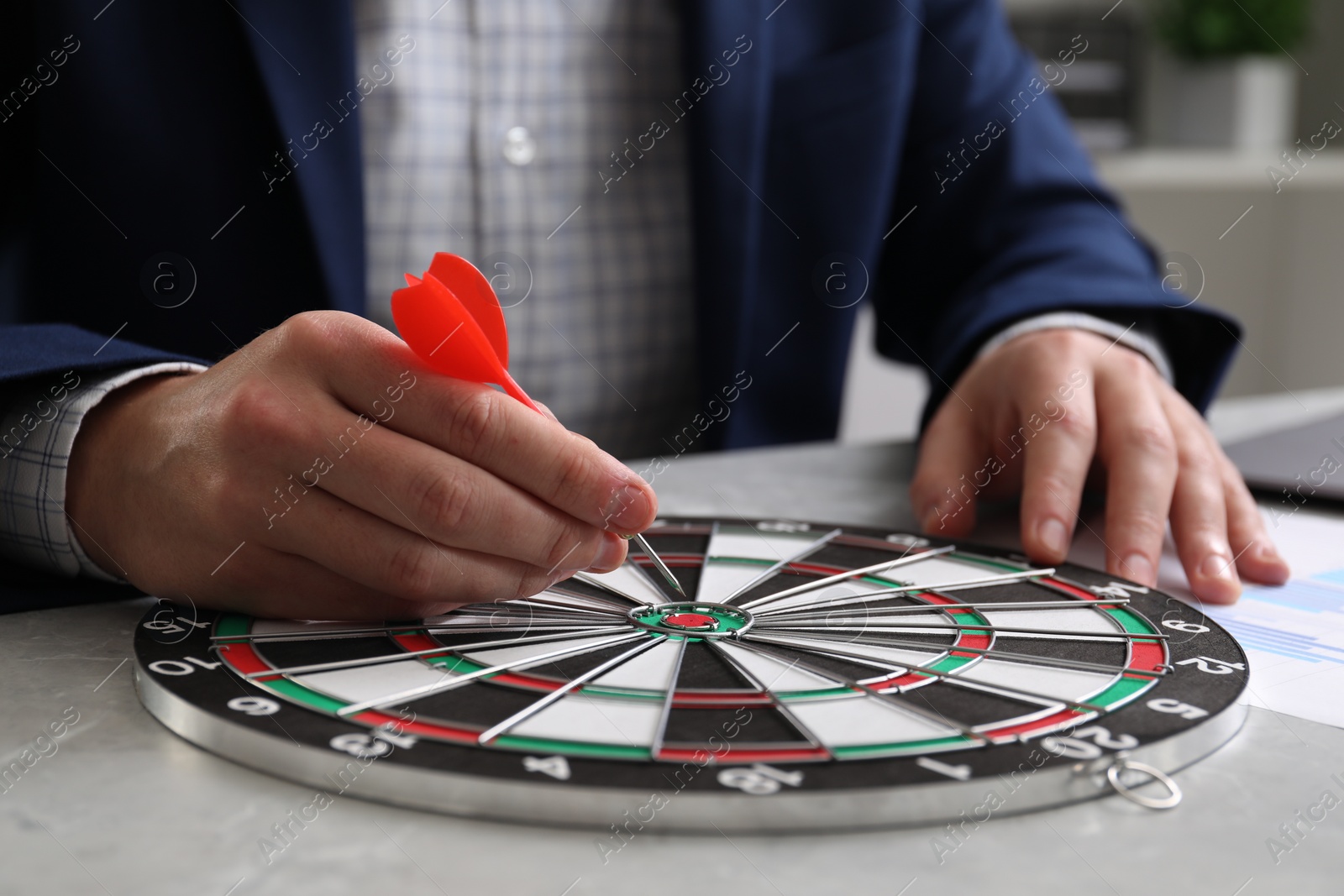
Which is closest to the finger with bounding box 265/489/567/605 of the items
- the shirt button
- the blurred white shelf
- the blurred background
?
the shirt button

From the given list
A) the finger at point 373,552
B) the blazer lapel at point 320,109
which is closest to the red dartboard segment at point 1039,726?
the finger at point 373,552

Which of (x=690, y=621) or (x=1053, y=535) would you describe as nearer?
(x=690, y=621)

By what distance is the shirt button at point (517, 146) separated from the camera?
118 centimetres

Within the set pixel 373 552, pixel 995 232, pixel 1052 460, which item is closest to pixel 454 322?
pixel 373 552

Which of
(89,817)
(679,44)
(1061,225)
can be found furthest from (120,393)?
(1061,225)

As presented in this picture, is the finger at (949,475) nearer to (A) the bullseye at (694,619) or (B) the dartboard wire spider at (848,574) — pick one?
(B) the dartboard wire spider at (848,574)

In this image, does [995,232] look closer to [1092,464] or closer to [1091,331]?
[1091,331]

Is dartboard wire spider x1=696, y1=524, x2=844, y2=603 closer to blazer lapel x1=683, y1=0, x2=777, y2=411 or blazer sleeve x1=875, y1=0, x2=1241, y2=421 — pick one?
blazer sleeve x1=875, y1=0, x2=1241, y2=421

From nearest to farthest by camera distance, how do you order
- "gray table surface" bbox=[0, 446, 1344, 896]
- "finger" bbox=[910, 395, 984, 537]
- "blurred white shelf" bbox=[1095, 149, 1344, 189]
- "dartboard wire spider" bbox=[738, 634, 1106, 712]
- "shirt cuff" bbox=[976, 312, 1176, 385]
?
1. "gray table surface" bbox=[0, 446, 1344, 896]
2. "dartboard wire spider" bbox=[738, 634, 1106, 712]
3. "finger" bbox=[910, 395, 984, 537]
4. "shirt cuff" bbox=[976, 312, 1176, 385]
5. "blurred white shelf" bbox=[1095, 149, 1344, 189]

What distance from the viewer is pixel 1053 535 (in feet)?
2.28

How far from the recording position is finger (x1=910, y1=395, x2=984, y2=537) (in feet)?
2.69

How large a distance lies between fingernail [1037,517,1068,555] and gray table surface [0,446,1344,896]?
248mm

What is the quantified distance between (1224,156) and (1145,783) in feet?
10.6

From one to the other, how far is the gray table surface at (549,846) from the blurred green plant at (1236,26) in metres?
3.21
